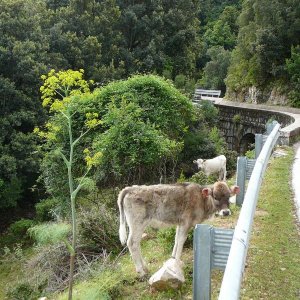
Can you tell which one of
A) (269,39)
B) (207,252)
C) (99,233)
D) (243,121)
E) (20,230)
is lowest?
(20,230)

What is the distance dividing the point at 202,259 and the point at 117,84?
42.7 ft

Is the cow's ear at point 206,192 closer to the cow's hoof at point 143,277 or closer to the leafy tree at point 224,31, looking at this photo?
the cow's hoof at point 143,277

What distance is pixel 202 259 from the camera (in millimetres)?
3967

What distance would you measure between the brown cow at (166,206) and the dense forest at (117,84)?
1815 mm

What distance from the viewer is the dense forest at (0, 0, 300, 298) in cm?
1443

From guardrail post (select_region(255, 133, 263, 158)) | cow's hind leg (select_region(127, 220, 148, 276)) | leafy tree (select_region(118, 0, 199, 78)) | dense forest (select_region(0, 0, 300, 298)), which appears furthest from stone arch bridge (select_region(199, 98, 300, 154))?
cow's hind leg (select_region(127, 220, 148, 276))

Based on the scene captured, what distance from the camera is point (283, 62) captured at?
34969 mm

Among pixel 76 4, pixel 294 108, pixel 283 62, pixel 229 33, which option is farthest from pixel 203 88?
pixel 76 4

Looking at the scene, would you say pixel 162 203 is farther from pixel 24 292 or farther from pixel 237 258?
pixel 24 292

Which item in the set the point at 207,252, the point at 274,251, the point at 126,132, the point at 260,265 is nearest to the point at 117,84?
the point at 126,132

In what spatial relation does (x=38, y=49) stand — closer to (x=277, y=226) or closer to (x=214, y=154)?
(x=214, y=154)

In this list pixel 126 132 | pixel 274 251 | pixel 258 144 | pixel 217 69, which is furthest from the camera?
pixel 217 69

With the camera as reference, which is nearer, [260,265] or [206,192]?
[260,265]

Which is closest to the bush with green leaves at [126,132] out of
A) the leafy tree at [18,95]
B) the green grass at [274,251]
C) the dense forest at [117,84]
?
the dense forest at [117,84]
